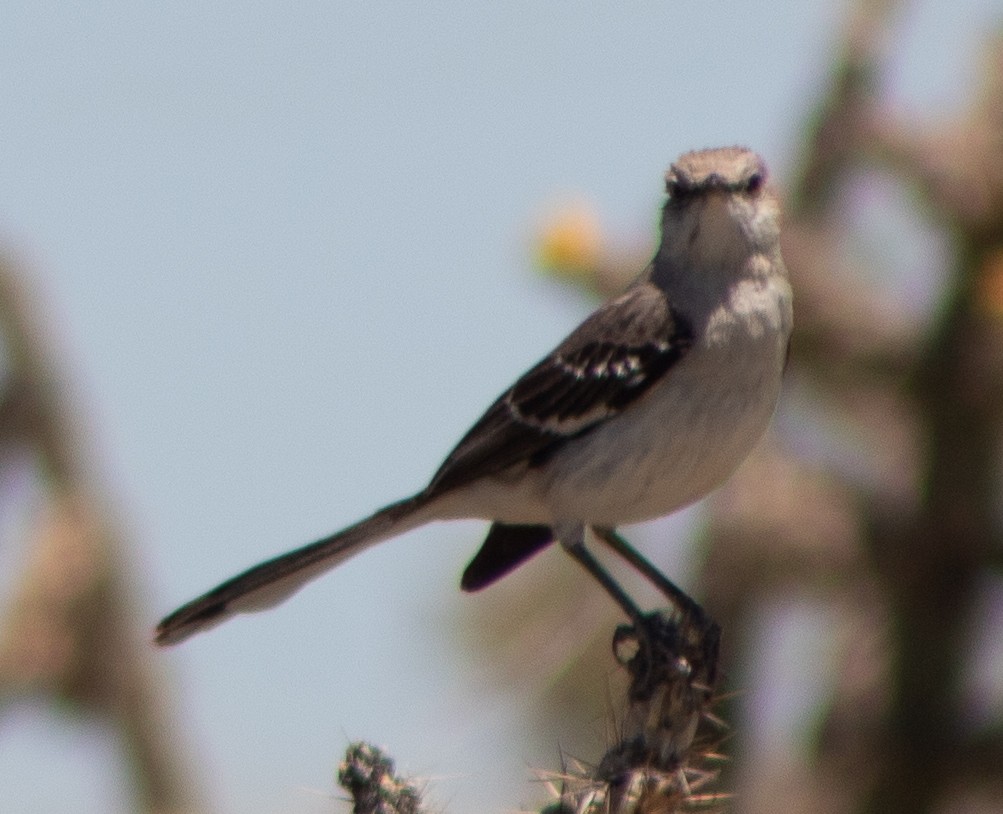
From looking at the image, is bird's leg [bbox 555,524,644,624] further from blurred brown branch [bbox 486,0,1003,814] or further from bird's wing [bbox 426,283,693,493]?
blurred brown branch [bbox 486,0,1003,814]

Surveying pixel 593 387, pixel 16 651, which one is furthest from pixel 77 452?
pixel 593 387

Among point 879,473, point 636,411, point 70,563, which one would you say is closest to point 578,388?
point 636,411

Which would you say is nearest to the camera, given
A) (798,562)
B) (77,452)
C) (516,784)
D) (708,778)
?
(708,778)

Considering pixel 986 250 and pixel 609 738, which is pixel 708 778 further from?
pixel 986 250

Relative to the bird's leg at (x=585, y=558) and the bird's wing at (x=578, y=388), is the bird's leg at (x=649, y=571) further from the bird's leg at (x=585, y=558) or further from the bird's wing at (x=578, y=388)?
the bird's wing at (x=578, y=388)

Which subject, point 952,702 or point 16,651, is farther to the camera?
point 952,702

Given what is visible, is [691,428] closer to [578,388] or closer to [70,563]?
[578,388]
